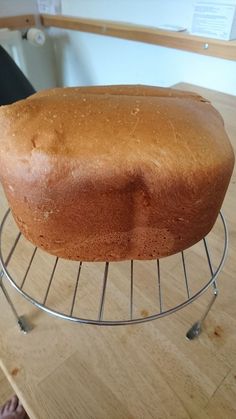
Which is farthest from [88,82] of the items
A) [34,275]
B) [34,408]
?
[34,408]

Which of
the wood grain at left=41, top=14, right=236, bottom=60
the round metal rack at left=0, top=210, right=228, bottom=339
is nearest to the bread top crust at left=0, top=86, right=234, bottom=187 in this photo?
the round metal rack at left=0, top=210, right=228, bottom=339

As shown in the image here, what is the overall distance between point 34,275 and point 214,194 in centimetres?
41

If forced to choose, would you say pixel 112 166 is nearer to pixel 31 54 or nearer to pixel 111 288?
pixel 111 288

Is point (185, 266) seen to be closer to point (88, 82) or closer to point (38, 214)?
point (38, 214)

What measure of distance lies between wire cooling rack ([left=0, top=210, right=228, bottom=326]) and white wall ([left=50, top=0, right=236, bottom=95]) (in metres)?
0.93

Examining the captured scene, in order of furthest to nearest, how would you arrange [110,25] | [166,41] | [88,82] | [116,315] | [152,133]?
[88,82] < [110,25] < [166,41] < [116,315] < [152,133]

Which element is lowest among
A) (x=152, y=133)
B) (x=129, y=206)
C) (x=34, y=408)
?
(x=34, y=408)

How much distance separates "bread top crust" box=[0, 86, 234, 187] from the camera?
391 mm

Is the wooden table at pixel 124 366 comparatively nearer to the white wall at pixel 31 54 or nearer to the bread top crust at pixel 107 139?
the bread top crust at pixel 107 139

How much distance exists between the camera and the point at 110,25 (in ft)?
4.80

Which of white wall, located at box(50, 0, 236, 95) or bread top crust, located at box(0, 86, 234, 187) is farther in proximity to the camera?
white wall, located at box(50, 0, 236, 95)

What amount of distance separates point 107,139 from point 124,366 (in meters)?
0.37

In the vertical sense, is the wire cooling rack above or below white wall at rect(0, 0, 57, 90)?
below

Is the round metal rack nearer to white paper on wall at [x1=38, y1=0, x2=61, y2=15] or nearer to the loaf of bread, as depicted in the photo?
the loaf of bread
